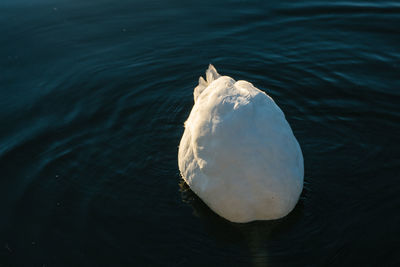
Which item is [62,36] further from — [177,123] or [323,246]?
[323,246]

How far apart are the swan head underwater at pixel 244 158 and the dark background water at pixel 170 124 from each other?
543 mm

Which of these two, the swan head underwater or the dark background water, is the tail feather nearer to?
the dark background water

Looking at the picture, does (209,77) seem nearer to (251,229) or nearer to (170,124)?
(170,124)

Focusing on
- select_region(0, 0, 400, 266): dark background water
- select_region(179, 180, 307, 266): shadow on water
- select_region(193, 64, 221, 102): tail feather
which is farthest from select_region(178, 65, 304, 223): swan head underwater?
select_region(193, 64, 221, 102): tail feather

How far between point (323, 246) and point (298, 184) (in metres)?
0.86

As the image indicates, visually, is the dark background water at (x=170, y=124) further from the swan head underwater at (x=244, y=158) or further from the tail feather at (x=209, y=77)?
the tail feather at (x=209, y=77)

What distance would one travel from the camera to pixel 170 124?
30.8 feet

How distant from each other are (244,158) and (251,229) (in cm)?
118

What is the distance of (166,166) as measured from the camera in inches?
328

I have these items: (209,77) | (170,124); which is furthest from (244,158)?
(170,124)

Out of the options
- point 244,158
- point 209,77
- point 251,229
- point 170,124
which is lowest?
point 251,229

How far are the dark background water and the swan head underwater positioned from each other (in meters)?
0.54

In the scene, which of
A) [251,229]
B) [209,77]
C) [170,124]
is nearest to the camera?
[251,229]

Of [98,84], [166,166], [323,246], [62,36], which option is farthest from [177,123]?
[62,36]
